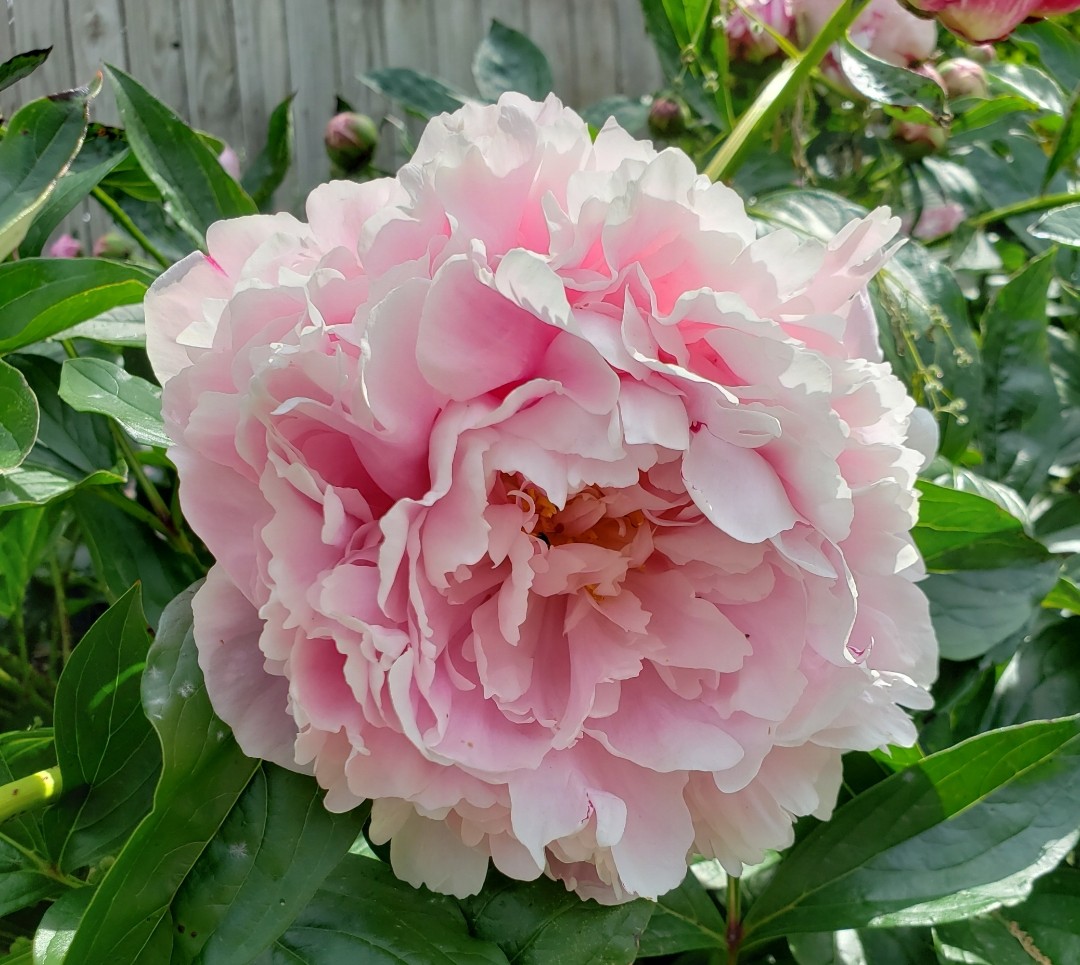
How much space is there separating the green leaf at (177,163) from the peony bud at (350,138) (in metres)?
0.40

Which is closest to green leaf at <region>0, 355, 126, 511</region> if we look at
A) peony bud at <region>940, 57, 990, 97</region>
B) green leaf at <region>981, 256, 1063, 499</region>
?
green leaf at <region>981, 256, 1063, 499</region>

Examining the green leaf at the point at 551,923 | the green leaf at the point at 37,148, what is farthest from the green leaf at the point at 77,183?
the green leaf at the point at 551,923

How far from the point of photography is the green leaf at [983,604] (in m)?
0.46

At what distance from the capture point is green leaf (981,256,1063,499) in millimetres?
598

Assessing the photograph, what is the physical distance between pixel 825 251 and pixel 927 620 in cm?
15

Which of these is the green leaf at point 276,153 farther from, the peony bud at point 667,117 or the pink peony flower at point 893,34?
the pink peony flower at point 893,34

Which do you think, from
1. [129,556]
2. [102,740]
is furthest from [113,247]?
[102,740]

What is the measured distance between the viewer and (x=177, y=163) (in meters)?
0.52

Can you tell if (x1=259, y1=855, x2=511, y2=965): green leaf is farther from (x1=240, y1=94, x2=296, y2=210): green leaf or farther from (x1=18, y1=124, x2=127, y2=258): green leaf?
(x1=240, y1=94, x2=296, y2=210): green leaf

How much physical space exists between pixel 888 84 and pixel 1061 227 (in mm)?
158

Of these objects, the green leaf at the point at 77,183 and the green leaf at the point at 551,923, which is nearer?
the green leaf at the point at 551,923

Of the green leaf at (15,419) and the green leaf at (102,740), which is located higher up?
the green leaf at (15,419)

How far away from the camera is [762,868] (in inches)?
19.8

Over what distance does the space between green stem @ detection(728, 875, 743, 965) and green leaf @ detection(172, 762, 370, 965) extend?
22cm
